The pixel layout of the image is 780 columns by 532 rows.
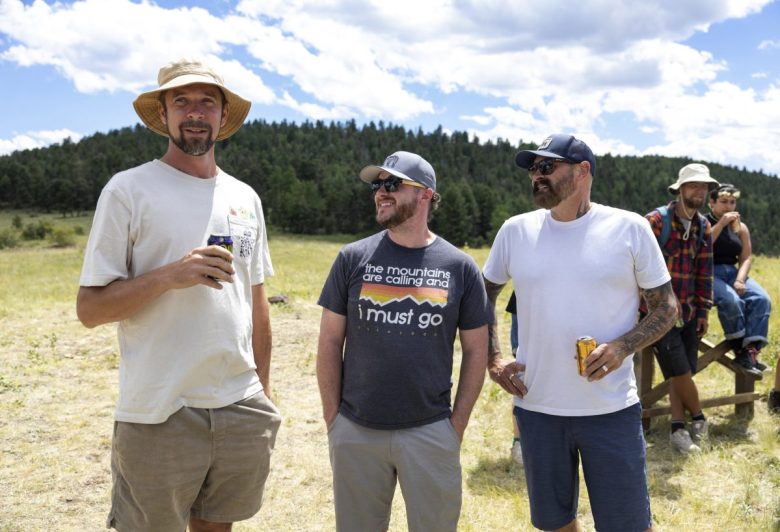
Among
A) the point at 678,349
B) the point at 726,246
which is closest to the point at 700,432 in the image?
the point at 678,349

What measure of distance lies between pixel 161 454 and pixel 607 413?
2192mm

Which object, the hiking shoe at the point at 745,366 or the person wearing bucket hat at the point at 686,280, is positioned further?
the hiking shoe at the point at 745,366

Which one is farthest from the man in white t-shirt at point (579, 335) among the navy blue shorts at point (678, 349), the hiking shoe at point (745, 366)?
the hiking shoe at point (745, 366)

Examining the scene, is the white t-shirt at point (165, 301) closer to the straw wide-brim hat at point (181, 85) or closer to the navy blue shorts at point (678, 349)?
the straw wide-brim hat at point (181, 85)

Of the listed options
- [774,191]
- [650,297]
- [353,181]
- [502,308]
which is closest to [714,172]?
[774,191]

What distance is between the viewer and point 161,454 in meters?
2.71

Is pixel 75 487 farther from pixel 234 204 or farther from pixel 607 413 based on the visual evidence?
pixel 607 413

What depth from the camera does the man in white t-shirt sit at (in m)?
3.12

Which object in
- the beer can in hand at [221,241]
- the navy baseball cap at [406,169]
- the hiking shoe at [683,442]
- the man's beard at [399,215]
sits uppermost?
the navy baseball cap at [406,169]

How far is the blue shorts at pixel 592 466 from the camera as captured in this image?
3.11 metres

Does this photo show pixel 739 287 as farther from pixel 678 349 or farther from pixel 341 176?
pixel 341 176

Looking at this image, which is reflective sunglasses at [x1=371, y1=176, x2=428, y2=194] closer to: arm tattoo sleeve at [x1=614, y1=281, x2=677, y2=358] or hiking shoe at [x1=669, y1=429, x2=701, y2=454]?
arm tattoo sleeve at [x1=614, y1=281, x2=677, y2=358]

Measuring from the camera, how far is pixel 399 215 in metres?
3.14

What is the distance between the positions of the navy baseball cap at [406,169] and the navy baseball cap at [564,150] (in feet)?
1.67
